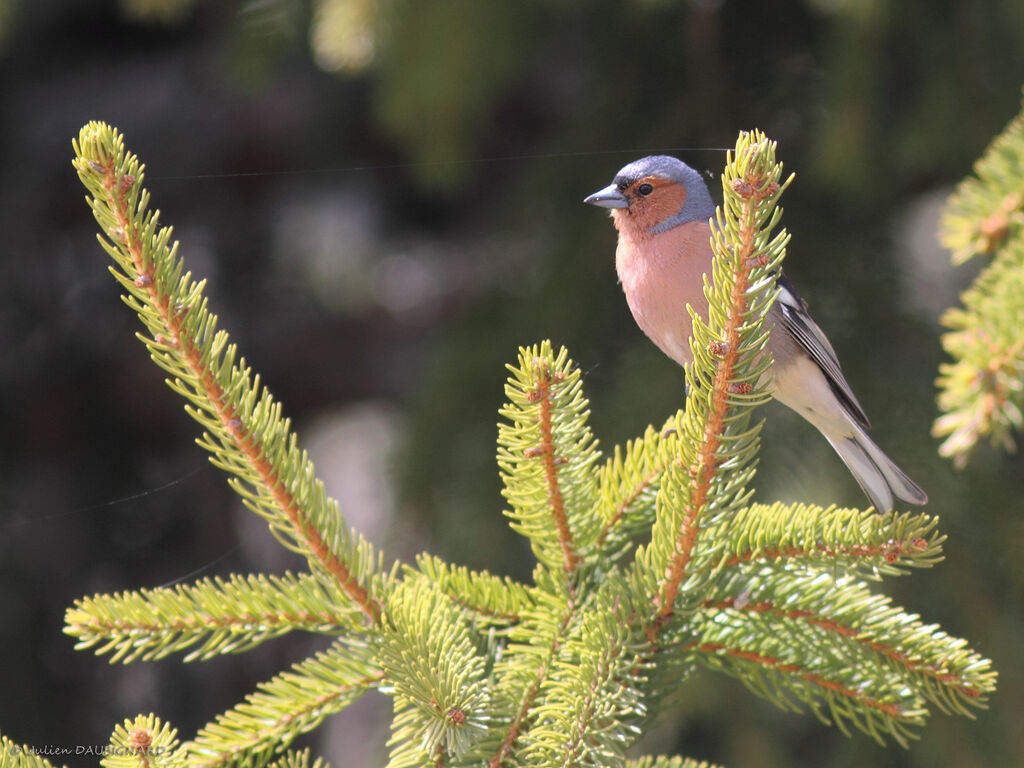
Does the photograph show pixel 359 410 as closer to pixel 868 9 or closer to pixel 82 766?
pixel 82 766

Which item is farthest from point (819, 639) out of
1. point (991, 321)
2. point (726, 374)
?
point (991, 321)

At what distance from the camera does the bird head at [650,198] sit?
2504mm

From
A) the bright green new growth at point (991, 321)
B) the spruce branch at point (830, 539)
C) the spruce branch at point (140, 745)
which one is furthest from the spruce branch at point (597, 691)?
the bright green new growth at point (991, 321)

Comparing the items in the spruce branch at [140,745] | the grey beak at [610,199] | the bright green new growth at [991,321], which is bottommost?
the spruce branch at [140,745]

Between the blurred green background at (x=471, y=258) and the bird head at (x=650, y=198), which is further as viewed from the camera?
the blurred green background at (x=471, y=258)

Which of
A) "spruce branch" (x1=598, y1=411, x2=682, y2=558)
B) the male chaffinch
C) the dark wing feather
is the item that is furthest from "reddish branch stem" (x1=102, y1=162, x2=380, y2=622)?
the dark wing feather

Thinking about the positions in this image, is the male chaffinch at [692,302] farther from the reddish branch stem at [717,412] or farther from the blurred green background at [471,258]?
the reddish branch stem at [717,412]

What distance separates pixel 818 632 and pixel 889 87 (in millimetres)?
1958

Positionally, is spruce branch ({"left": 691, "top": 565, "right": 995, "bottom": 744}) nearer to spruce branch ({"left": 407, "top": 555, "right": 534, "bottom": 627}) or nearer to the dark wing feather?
spruce branch ({"left": 407, "top": 555, "right": 534, "bottom": 627})

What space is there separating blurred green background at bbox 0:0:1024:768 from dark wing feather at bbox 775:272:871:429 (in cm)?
33

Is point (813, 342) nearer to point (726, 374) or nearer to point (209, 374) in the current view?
point (726, 374)

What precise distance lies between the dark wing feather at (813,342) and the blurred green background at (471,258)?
1.07ft

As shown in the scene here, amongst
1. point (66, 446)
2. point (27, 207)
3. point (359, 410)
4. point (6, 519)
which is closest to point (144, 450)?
point (66, 446)

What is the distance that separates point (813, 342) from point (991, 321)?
0.66 m
